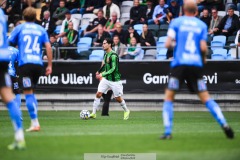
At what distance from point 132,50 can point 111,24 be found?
2735mm

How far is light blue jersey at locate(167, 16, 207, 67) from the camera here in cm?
1341

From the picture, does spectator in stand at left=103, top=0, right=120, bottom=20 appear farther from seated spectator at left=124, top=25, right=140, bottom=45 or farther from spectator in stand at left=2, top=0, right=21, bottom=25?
spectator in stand at left=2, top=0, right=21, bottom=25

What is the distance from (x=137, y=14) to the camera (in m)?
28.9

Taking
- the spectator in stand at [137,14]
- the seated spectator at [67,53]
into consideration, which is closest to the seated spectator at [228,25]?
the spectator in stand at [137,14]

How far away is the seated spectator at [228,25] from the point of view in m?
26.5

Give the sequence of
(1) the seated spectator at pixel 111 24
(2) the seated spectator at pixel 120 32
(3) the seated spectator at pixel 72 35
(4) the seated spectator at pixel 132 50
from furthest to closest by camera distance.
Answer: (1) the seated spectator at pixel 111 24, (3) the seated spectator at pixel 72 35, (2) the seated spectator at pixel 120 32, (4) the seated spectator at pixel 132 50

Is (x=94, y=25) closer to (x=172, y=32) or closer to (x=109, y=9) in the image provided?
(x=109, y=9)

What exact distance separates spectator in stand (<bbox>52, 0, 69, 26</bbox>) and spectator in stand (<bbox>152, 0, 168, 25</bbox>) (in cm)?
410

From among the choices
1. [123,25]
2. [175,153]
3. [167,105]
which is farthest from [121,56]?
[175,153]

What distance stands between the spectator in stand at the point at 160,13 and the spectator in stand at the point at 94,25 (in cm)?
201

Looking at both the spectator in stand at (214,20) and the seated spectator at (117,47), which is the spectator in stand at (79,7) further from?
the spectator in stand at (214,20)

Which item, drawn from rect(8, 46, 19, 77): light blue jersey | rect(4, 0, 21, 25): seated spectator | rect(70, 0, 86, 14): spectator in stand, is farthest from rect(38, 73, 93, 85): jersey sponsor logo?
rect(8, 46, 19, 77): light blue jersey

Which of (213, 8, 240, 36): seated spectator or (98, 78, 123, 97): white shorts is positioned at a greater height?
(213, 8, 240, 36): seated spectator

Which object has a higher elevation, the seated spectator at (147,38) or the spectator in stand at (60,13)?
the spectator in stand at (60,13)
